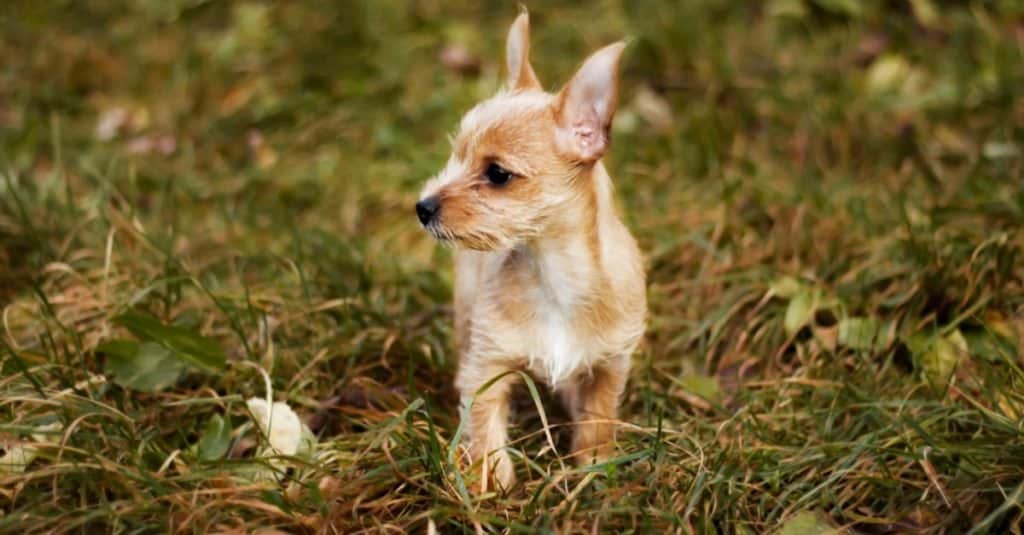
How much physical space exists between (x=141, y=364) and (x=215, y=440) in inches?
18.7

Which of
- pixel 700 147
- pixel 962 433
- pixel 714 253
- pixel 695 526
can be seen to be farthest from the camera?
pixel 700 147

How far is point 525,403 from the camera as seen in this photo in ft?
13.6

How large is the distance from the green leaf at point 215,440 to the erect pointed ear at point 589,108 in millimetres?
1449

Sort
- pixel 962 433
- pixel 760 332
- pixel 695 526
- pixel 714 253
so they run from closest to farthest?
pixel 695 526
pixel 962 433
pixel 760 332
pixel 714 253

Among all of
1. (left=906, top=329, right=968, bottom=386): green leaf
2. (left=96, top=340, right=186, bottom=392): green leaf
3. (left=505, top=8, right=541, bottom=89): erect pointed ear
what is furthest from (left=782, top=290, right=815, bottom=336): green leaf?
(left=96, top=340, right=186, bottom=392): green leaf

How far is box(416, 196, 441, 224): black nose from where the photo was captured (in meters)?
3.20

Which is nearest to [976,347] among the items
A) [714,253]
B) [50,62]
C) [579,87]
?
[714,253]

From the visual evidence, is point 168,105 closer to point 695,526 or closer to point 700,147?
point 700,147

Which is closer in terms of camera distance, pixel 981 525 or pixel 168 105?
pixel 981 525

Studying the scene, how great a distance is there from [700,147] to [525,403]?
2294 millimetres

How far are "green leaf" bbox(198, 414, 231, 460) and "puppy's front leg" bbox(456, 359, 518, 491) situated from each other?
0.80 m

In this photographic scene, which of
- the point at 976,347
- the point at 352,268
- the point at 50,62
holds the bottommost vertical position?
the point at 976,347

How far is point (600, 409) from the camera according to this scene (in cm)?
365

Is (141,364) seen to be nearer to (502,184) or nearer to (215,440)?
(215,440)
